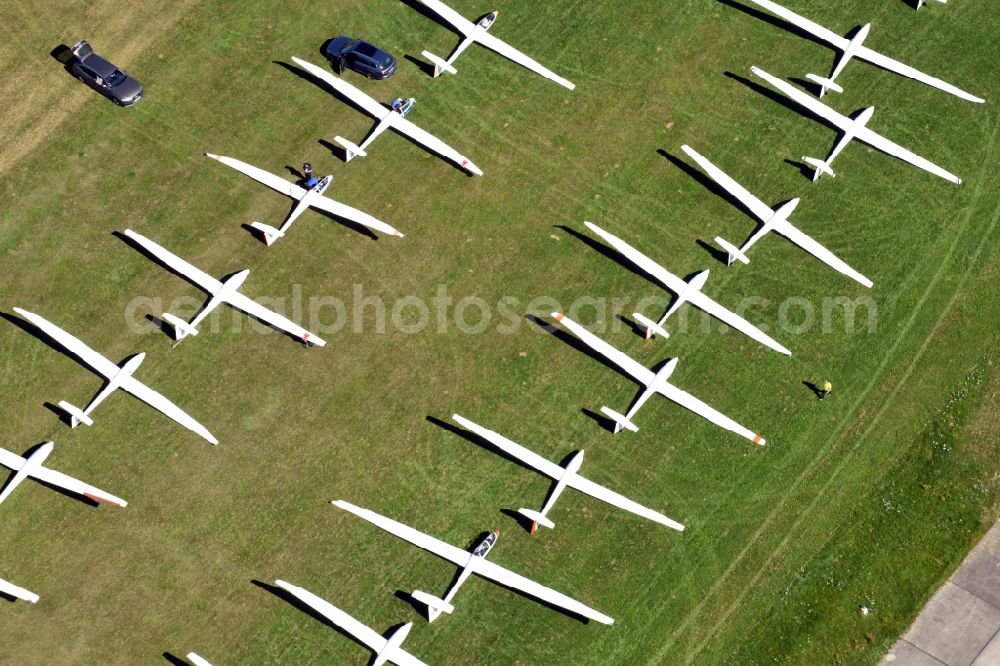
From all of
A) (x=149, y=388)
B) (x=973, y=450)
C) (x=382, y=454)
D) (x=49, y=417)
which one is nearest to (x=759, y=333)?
(x=973, y=450)

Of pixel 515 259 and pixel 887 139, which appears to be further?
pixel 887 139

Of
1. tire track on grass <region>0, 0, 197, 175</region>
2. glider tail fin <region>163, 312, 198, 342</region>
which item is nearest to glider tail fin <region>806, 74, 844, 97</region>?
tire track on grass <region>0, 0, 197, 175</region>

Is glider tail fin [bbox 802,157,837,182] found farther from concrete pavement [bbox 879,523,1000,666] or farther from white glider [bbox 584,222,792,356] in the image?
concrete pavement [bbox 879,523,1000,666]

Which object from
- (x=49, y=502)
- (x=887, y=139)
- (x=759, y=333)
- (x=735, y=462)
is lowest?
(x=49, y=502)

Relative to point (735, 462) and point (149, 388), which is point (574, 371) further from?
point (149, 388)

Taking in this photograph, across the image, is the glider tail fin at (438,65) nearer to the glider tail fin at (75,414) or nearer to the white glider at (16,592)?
the glider tail fin at (75,414)

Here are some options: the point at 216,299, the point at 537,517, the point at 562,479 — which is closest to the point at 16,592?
the point at 216,299
